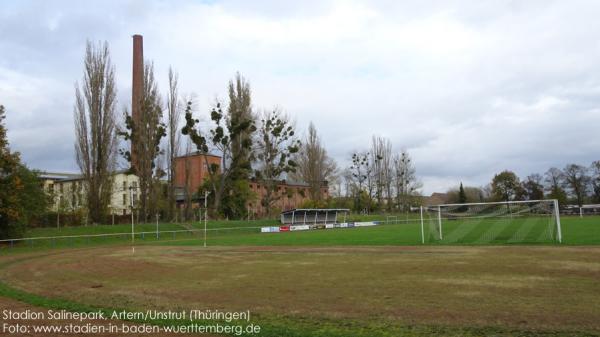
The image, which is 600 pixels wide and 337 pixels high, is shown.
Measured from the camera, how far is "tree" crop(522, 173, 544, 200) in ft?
321

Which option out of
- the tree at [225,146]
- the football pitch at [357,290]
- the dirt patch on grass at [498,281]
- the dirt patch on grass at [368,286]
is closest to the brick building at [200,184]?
the tree at [225,146]

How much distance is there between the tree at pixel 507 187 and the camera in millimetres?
99938

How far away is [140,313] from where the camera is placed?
9211 mm

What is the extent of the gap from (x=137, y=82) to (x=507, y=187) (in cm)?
8092

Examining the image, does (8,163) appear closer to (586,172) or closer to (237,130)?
(237,130)

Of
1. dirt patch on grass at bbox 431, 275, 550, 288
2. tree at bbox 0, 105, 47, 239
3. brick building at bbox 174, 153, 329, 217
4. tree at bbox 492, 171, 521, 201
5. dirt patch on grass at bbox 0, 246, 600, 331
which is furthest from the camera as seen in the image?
tree at bbox 492, 171, 521, 201

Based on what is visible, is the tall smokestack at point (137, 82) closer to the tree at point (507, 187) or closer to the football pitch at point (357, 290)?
Answer: the football pitch at point (357, 290)

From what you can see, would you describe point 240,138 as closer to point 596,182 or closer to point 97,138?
point 97,138

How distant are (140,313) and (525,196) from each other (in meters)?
105

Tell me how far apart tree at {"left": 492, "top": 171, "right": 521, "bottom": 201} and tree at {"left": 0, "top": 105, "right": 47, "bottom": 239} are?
9052cm

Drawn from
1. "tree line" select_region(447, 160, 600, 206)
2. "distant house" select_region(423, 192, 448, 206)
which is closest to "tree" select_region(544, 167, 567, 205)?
"tree line" select_region(447, 160, 600, 206)

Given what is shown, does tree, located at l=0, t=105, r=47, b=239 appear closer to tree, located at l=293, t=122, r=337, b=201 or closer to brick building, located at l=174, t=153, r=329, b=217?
brick building, located at l=174, t=153, r=329, b=217

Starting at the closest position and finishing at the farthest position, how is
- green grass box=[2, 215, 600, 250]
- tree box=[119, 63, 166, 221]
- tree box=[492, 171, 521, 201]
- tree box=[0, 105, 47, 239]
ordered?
green grass box=[2, 215, 600, 250], tree box=[0, 105, 47, 239], tree box=[119, 63, 166, 221], tree box=[492, 171, 521, 201]

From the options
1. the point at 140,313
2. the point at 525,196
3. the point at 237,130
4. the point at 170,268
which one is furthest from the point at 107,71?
the point at 525,196
